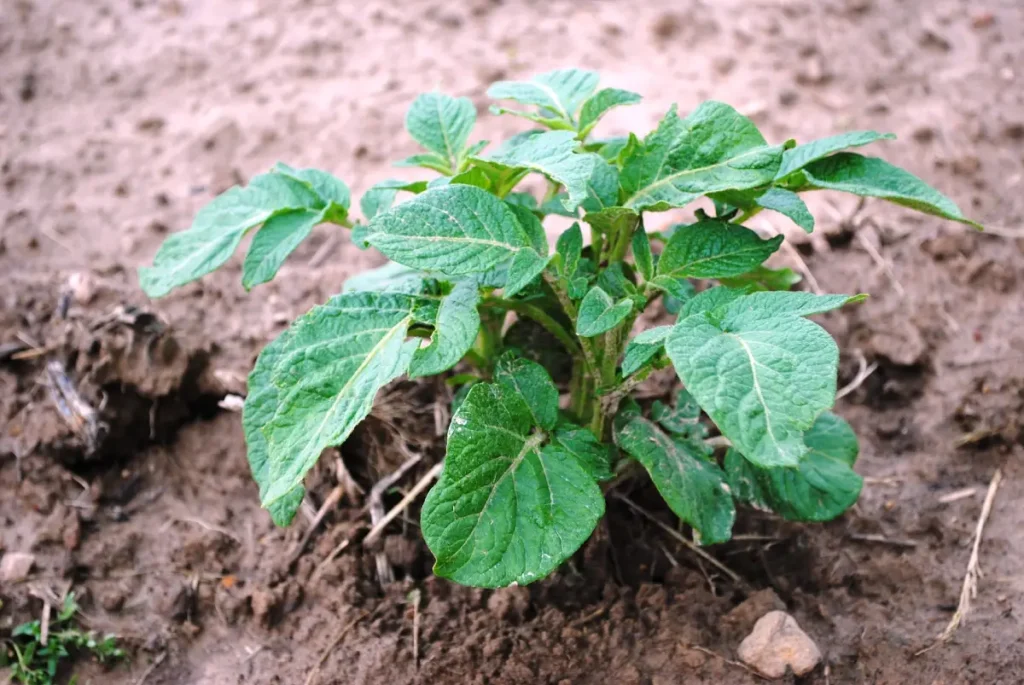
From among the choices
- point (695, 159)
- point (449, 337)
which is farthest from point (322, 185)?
point (695, 159)

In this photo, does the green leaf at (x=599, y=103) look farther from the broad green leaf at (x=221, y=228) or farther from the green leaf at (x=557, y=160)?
the broad green leaf at (x=221, y=228)

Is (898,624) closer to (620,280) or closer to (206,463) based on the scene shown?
(620,280)

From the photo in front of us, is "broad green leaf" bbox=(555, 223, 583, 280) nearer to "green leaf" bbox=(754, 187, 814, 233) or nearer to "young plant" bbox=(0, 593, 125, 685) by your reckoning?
"green leaf" bbox=(754, 187, 814, 233)

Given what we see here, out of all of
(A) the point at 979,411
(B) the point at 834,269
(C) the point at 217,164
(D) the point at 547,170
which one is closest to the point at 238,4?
(C) the point at 217,164

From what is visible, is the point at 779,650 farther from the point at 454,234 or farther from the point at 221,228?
the point at 221,228

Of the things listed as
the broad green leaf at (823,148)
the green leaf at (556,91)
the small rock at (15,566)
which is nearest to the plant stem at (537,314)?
the green leaf at (556,91)

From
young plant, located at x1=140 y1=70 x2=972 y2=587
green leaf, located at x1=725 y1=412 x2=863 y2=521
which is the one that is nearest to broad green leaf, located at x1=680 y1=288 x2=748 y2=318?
young plant, located at x1=140 y1=70 x2=972 y2=587
